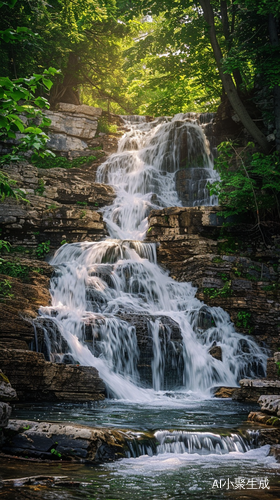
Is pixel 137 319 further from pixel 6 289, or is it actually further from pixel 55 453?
pixel 55 453

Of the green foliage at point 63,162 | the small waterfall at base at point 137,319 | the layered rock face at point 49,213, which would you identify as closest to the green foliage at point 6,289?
the small waterfall at base at point 137,319

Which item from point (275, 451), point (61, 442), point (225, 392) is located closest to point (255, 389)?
point (225, 392)

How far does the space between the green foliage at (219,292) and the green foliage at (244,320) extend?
2.47ft

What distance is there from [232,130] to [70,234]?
9.84 metres

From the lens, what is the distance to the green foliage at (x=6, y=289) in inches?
413

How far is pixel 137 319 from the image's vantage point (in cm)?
1116

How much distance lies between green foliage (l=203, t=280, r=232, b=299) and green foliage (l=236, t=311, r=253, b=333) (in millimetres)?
752

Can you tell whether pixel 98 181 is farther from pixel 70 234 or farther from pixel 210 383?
pixel 210 383

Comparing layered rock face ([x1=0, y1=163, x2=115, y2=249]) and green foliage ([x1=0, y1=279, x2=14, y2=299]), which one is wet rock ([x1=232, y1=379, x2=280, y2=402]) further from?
layered rock face ([x1=0, y1=163, x2=115, y2=249])

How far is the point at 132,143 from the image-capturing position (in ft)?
74.8

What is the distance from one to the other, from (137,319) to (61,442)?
6.36m

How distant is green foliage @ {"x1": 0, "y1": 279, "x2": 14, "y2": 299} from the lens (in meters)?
10.5

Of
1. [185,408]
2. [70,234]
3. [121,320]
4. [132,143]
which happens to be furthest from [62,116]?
[185,408]

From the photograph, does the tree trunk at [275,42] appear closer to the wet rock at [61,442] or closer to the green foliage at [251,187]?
the green foliage at [251,187]
